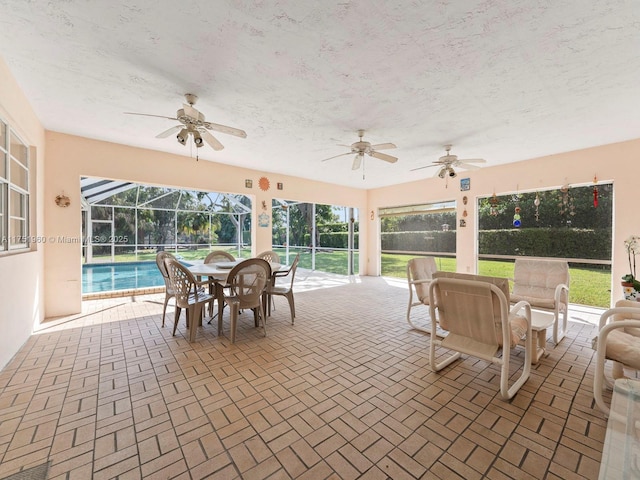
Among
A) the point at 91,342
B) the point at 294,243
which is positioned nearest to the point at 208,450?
the point at 91,342

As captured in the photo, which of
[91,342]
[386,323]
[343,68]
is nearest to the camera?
[343,68]

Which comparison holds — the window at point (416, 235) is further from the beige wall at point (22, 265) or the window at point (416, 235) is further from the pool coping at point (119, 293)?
the beige wall at point (22, 265)

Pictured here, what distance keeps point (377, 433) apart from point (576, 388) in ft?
5.92

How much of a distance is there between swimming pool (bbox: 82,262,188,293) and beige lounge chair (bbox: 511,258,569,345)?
7722 mm

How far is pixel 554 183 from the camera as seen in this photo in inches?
199

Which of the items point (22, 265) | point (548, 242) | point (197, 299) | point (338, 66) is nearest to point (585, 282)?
point (548, 242)

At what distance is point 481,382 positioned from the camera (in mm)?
2311

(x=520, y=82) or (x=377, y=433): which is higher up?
(x=520, y=82)

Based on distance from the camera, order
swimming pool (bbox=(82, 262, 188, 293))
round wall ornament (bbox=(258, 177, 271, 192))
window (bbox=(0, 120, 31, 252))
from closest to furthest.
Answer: window (bbox=(0, 120, 31, 252)), round wall ornament (bbox=(258, 177, 271, 192)), swimming pool (bbox=(82, 262, 188, 293))

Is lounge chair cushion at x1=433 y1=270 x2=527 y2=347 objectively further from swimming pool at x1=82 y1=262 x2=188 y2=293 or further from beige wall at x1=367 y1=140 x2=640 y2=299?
swimming pool at x1=82 y1=262 x2=188 y2=293

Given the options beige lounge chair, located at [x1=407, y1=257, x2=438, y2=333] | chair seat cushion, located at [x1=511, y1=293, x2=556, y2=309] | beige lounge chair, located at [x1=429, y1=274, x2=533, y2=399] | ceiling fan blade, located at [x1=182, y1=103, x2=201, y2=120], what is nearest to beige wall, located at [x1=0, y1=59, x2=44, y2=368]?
ceiling fan blade, located at [x1=182, y1=103, x2=201, y2=120]

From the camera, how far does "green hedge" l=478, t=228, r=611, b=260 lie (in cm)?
483

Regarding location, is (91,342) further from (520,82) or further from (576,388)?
(520,82)

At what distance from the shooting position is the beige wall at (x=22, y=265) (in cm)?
250
